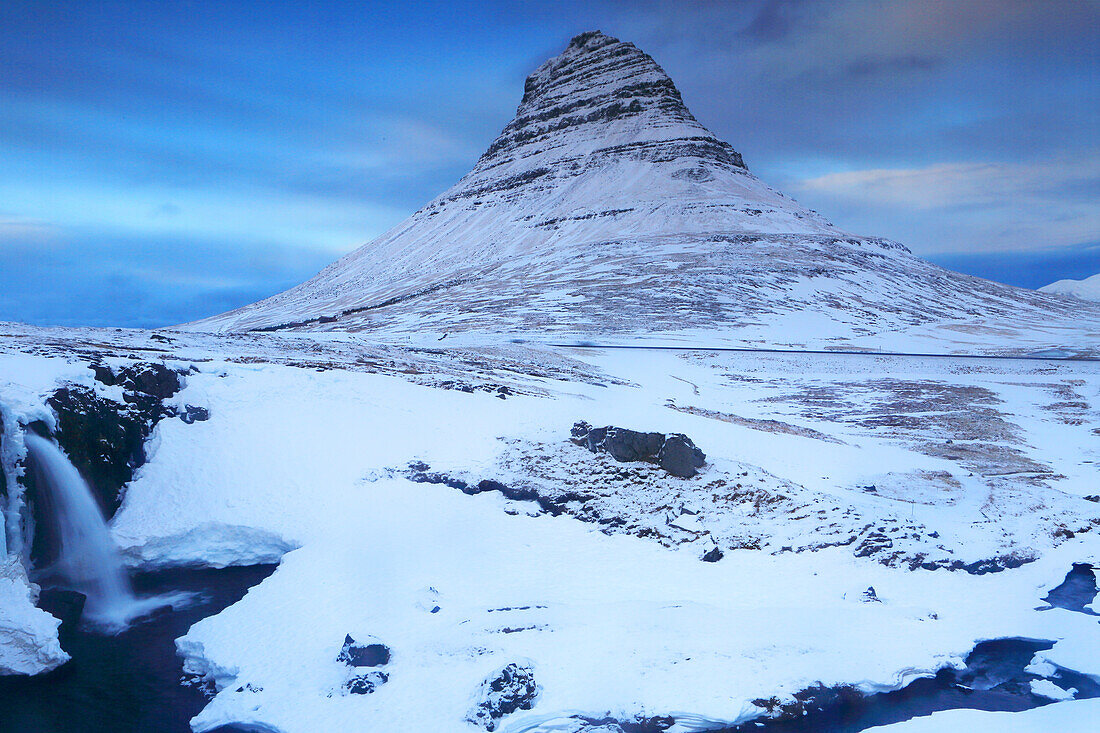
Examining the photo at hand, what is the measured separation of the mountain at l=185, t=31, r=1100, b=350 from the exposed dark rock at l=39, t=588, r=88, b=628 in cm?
4448

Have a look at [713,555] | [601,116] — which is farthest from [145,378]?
[601,116]

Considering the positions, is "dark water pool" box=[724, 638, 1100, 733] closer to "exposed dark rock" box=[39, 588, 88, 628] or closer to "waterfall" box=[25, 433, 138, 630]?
"exposed dark rock" box=[39, 588, 88, 628]

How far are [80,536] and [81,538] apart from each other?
44 mm

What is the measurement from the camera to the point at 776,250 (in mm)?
93750

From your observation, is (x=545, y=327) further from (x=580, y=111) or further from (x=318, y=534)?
(x=580, y=111)

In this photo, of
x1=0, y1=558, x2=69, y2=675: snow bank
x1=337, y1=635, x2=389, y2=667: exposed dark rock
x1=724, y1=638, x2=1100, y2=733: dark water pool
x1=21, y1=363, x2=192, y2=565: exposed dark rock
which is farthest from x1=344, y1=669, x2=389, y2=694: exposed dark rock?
x1=21, y1=363, x2=192, y2=565: exposed dark rock

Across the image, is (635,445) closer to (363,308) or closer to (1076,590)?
(1076,590)

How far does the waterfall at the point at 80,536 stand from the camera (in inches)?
538

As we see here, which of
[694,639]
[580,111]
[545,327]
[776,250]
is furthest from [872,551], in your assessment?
[580,111]

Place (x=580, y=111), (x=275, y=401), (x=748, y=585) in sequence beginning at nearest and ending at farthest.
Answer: (x=748, y=585)
(x=275, y=401)
(x=580, y=111)

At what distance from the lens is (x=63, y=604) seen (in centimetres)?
1281

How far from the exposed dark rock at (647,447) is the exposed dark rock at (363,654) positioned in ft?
27.6

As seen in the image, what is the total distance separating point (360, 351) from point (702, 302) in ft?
147

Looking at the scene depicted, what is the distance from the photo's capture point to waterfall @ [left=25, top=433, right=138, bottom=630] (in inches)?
538
